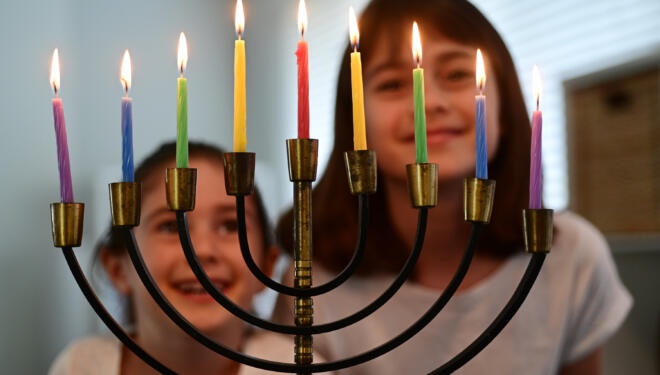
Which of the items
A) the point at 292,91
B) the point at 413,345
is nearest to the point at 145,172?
the point at 292,91

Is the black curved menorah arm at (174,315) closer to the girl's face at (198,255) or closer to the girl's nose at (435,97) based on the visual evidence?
the girl's face at (198,255)

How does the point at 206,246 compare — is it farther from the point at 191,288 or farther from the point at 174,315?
the point at 174,315

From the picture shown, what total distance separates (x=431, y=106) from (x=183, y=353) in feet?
1.16

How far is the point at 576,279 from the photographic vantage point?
640mm

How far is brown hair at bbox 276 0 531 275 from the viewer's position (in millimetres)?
621

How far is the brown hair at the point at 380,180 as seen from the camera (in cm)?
62

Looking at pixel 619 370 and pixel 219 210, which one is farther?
pixel 619 370

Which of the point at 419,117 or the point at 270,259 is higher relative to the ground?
the point at 419,117

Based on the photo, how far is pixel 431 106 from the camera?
604 mm

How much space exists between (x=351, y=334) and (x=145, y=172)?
0.27m

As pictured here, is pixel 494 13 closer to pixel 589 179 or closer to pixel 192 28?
pixel 589 179

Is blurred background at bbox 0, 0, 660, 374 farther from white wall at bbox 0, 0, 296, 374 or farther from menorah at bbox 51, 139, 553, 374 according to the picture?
menorah at bbox 51, 139, 553, 374

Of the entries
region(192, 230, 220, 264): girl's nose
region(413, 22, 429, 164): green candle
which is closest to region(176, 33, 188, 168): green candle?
region(413, 22, 429, 164): green candle

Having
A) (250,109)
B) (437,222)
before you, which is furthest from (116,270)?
(437,222)
